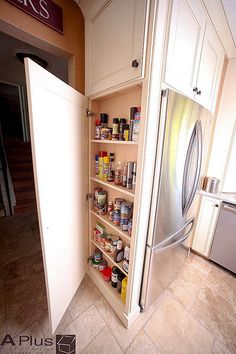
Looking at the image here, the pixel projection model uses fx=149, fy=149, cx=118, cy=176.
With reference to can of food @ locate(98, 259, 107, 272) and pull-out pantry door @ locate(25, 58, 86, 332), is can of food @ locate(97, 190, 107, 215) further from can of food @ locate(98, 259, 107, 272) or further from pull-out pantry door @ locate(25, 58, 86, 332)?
can of food @ locate(98, 259, 107, 272)

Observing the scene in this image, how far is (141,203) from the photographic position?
93 cm

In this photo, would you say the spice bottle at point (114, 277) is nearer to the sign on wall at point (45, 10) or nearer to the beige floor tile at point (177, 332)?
the beige floor tile at point (177, 332)

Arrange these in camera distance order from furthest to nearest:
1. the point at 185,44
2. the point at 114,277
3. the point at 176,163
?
Result: the point at 114,277, the point at 176,163, the point at 185,44

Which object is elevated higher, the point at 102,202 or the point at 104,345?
the point at 102,202

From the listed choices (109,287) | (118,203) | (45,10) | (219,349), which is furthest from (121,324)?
(45,10)

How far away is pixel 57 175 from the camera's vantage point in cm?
98

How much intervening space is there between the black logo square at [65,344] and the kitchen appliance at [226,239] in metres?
1.66

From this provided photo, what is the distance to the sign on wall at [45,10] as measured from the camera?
0.87 m

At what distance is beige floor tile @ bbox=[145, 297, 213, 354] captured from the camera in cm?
108

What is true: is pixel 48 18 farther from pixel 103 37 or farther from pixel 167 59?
pixel 167 59

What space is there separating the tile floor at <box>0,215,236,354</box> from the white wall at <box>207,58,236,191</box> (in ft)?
3.90

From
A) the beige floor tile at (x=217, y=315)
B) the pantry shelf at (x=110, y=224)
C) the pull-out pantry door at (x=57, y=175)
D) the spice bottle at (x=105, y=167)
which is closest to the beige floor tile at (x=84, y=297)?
the pull-out pantry door at (x=57, y=175)

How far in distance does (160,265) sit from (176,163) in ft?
2.73

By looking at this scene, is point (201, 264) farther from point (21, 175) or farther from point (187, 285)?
point (21, 175)
